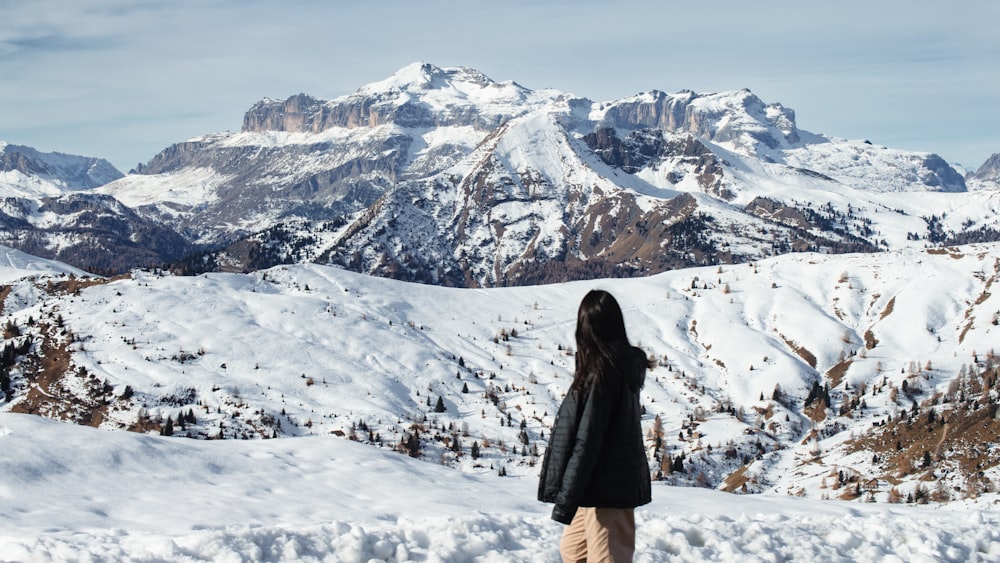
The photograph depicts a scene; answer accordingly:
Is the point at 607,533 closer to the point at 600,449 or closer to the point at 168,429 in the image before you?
the point at 600,449

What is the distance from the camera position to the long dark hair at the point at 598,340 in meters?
10.3

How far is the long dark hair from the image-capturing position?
33.8 feet

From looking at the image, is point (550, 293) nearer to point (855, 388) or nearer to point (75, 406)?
point (855, 388)

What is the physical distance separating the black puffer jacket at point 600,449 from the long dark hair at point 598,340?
9 centimetres

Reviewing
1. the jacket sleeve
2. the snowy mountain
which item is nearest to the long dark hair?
the jacket sleeve

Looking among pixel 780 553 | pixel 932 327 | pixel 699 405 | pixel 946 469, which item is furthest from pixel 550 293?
pixel 780 553

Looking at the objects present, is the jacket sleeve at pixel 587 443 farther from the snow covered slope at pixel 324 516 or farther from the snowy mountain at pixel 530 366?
the snowy mountain at pixel 530 366

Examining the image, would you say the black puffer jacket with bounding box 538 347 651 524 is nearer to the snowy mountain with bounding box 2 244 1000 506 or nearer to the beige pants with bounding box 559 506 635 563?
the beige pants with bounding box 559 506 635 563

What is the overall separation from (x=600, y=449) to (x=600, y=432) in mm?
277

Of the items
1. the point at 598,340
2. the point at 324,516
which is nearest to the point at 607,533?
the point at 598,340

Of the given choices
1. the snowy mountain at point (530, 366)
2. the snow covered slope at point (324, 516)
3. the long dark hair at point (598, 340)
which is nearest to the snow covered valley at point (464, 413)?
the snow covered slope at point (324, 516)

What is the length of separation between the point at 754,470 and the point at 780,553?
237 ft

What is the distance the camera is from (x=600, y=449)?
10.4m

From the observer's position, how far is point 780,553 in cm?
1595
